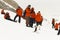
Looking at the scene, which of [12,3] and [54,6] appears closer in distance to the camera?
[12,3]

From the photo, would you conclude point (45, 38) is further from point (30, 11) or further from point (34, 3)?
point (34, 3)

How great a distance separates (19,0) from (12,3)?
1459 cm

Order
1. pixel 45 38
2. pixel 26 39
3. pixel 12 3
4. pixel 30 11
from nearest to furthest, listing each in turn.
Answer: pixel 26 39 < pixel 45 38 < pixel 30 11 < pixel 12 3

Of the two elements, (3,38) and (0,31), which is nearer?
(3,38)

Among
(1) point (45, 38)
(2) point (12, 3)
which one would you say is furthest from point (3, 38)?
(2) point (12, 3)

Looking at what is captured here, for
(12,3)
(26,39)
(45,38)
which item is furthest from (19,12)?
(12,3)

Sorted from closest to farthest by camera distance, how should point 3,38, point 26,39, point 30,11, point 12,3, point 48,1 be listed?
point 3,38
point 26,39
point 30,11
point 12,3
point 48,1

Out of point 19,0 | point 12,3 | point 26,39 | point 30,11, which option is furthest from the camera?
point 19,0

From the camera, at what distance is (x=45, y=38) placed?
1783 cm

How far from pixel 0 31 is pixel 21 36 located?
1249mm

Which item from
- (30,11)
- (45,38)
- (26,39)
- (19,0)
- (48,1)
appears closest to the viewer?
(26,39)

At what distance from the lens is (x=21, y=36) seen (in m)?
16.6

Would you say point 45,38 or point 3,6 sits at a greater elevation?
point 3,6

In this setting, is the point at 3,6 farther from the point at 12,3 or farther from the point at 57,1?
the point at 57,1
